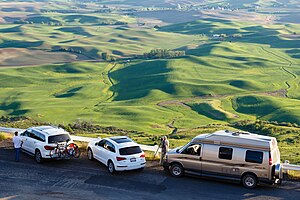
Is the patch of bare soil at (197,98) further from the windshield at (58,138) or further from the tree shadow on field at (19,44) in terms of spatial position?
the tree shadow on field at (19,44)

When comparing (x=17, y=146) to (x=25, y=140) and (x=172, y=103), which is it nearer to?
(x=25, y=140)

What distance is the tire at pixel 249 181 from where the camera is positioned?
19.3 meters

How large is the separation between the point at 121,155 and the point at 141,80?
101m

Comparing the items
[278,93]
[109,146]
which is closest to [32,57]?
[278,93]

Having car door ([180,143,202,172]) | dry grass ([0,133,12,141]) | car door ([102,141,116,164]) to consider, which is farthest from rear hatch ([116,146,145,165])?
dry grass ([0,133,12,141])

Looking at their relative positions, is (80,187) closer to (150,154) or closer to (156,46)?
(150,154)

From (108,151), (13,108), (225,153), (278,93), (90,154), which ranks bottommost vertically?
(13,108)

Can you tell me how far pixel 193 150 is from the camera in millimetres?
20641

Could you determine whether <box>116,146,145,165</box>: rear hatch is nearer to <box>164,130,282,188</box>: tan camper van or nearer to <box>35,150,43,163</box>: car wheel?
<box>164,130,282,188</box>: tan camper van

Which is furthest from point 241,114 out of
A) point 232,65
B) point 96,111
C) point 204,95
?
point 232,65

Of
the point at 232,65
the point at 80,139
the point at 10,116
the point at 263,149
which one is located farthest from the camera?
the point at 232,65

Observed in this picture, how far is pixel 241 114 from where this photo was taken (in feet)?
296

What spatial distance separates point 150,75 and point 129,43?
2580 inches

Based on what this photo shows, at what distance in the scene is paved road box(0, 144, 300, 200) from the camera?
1889cm
